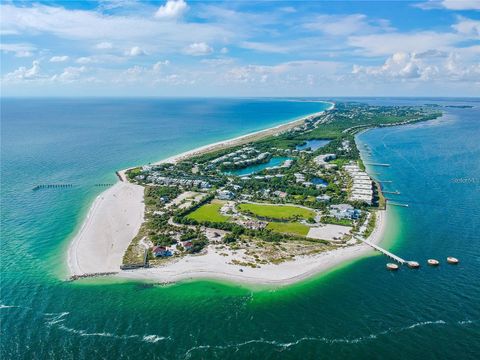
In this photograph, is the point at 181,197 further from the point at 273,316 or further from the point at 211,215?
the point at 273,316

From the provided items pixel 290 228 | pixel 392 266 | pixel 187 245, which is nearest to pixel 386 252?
pixel 392 266

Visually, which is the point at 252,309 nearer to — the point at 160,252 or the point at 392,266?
the point at 160,252

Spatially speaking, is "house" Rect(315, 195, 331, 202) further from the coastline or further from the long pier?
the long pier

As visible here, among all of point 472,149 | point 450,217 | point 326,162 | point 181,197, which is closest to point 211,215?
point 181,197

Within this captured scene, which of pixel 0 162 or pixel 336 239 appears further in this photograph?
pixel 0 162

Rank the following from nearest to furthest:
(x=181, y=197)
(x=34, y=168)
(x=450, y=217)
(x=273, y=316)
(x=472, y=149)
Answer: (x=273, y=316), (x=450, y=217), (x=181, y=197), (x=34, y=168), (x=472, y=149)

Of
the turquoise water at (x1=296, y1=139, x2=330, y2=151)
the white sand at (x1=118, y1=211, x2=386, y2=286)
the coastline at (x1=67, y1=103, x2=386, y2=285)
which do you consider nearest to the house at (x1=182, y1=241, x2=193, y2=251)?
the white sand at (x1=118, y1=211, x2=386, y2=286)

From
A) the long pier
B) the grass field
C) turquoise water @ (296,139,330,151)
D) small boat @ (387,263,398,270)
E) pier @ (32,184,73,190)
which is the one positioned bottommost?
small boat @ (387,263,398,270)
